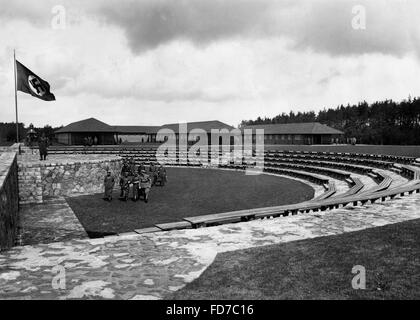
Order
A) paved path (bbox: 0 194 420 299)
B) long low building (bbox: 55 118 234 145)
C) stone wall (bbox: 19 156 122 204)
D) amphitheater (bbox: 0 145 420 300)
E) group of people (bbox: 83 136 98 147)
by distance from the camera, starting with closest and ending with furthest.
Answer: paved path (bbox: 0 194 420 299) < amphitheater (bbox: 0 145 420 300) < stone wall (bbox: 19 156 122 204) < group of people (bbox: 83 136 98 147) < long low building (bbox: 55 118 234 145)

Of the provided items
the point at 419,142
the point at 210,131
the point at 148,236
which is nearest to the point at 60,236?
the point at 148,236

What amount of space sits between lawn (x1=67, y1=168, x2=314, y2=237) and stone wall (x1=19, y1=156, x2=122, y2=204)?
0.83 metres

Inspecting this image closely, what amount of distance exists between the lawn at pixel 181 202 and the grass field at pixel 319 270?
5856 millimetres

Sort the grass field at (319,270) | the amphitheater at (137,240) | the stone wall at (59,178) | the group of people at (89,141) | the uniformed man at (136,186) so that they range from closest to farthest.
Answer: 1. the grass field at (319,270)
2. the amphitheater at (137,240)
3. the stone wall at (59,178)
4. the uniformed man at (136,186)
5. the group of people at (89,141)

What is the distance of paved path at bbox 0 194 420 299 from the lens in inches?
188

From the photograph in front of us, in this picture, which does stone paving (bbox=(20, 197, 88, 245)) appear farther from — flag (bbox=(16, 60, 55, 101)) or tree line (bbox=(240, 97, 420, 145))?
tree line (bbox=(240, 97, 420, 145))

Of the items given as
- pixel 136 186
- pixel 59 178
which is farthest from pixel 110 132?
pixel 136 186

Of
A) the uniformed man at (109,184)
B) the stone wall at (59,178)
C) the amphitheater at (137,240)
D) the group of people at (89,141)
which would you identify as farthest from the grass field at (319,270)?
the group of people at (89,141)

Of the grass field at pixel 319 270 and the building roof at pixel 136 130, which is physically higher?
the building roof at pixel 136 130

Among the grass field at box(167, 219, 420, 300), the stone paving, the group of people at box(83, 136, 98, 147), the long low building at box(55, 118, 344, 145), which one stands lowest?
the stone paving

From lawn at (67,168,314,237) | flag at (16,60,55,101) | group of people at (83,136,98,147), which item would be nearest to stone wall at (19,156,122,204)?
lawn at (67,168,314,237)

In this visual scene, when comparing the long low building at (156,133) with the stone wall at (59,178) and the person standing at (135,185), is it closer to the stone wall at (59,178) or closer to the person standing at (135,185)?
the stone wall at (59,178)

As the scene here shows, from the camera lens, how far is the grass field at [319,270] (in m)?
4.66

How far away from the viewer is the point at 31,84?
63.9 feet
